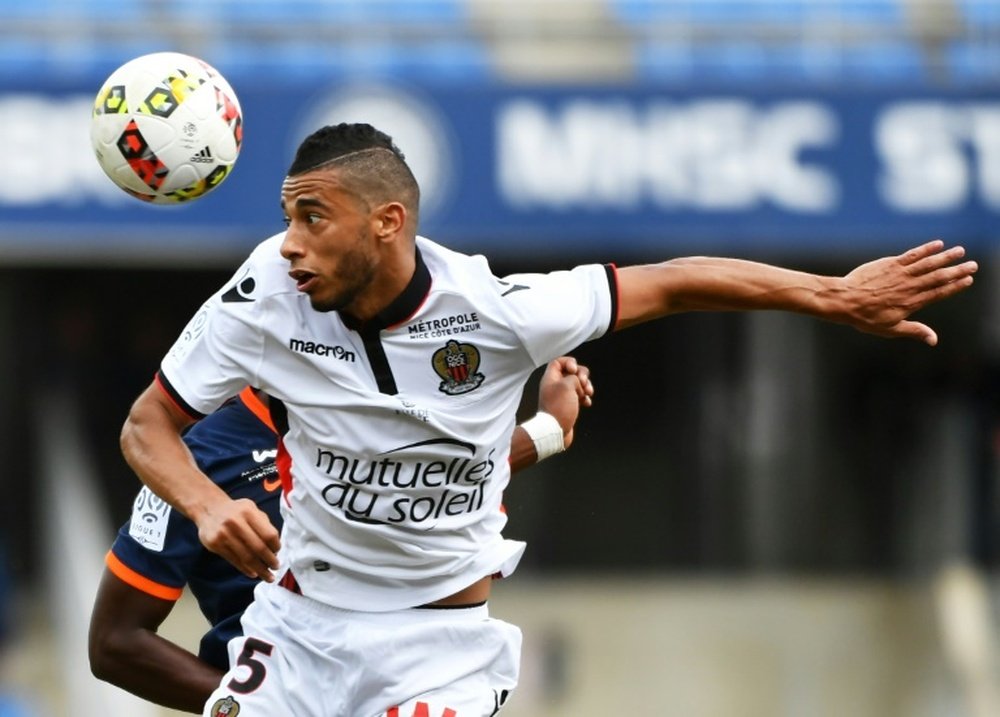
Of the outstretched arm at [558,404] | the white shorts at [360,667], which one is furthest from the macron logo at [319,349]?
the outstretched arm at [558,404]

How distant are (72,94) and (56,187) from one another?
60cm

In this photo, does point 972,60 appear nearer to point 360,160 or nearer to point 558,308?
point 558,308

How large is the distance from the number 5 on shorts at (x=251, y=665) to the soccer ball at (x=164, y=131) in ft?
4.23

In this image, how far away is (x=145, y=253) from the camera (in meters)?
13.6

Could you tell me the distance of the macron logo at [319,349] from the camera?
4.64 m

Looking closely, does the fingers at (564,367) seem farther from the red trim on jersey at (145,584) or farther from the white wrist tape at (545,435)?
the red trim on jersey at (145,584)

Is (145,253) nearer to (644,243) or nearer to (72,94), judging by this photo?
(72,94)

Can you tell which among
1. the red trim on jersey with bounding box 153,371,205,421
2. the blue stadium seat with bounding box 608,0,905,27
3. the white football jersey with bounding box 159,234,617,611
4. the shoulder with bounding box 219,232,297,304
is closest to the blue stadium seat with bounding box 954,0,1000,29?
the blue stadium seat with bounding box 608,0,905,27

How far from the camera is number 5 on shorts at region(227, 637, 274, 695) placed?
15.7 ft

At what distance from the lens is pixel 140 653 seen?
540 centimetres

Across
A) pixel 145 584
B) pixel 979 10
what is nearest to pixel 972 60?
pixel 979 10

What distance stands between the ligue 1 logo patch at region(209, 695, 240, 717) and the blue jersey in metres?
0.68

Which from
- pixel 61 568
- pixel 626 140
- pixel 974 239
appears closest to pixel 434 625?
pixel 626 140

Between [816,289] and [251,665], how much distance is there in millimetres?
1765
